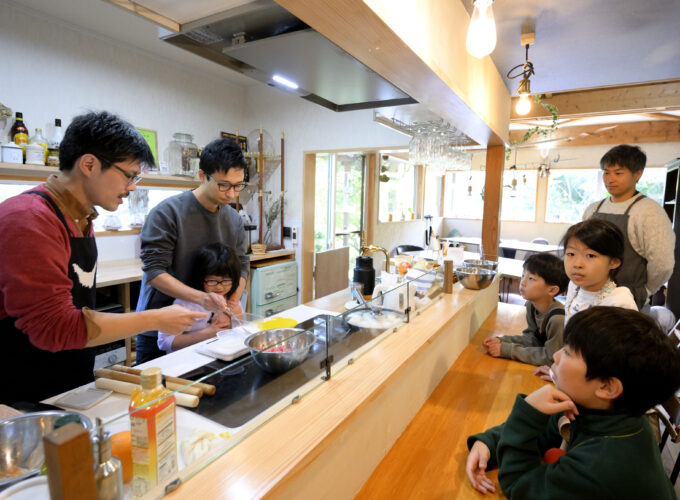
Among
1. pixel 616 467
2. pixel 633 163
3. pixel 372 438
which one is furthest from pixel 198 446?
pixel 633 163

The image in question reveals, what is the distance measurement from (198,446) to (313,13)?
0.99m

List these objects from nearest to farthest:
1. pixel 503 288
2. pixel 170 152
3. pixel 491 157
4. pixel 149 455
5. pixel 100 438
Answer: pixel 100 438, pixel 149 455, pixel 491 157, pixel 170 152, pixel 503 288

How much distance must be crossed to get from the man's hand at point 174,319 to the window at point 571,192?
8259 mm

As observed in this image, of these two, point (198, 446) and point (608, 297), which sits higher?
point (608, 297)

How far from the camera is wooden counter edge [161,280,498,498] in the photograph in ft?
2.10

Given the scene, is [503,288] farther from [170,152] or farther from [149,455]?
[149,455]

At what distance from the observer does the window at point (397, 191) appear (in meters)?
6.51

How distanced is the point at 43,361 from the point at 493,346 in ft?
5.98

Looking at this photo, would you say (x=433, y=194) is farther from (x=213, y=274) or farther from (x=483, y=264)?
(x=213, y=274)

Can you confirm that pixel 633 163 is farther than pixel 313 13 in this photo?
Yes

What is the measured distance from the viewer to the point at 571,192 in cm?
779

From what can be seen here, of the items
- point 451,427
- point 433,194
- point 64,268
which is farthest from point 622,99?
point 433,194

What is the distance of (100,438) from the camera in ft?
1.60

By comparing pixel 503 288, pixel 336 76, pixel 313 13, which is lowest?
pixel 503 288
